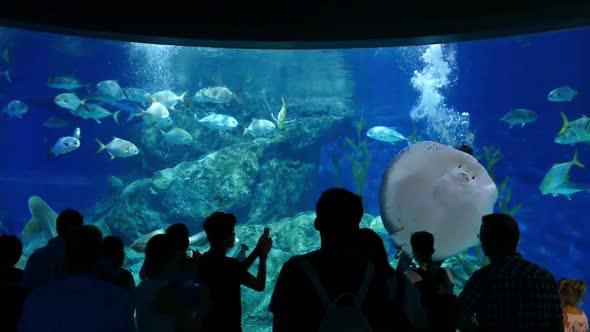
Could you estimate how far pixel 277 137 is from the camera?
49.7ft

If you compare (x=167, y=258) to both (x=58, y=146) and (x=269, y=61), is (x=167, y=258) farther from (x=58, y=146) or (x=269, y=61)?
(x=269, y=61)

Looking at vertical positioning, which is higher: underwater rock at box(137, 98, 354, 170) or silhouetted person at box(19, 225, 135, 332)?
underwater rock at box(137, 98, 354, 170)

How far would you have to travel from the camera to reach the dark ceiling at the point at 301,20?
4719 millimetres

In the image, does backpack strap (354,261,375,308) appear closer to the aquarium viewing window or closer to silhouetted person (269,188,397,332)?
silhouetted person (269,188,397,332)

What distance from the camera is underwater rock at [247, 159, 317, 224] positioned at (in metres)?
14.3

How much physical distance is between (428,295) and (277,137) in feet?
42.9

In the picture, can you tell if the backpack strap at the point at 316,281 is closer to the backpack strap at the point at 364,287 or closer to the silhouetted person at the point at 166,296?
the backpack strap at the point at 364,287

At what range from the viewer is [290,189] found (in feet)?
49.5

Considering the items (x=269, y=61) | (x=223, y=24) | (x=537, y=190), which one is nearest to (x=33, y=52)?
(x=269, y=61)

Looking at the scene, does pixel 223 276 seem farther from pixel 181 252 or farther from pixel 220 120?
pixel 220 120

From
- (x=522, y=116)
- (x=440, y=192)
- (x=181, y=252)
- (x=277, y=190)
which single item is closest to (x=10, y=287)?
(x=181, y=252)

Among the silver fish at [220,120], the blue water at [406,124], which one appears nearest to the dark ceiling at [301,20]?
the silver fish at [220,120]

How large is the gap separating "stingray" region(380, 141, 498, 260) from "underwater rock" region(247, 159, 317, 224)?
419 inches

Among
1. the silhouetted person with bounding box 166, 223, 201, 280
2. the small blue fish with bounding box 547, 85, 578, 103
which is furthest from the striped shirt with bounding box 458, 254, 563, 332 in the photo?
the small blue fish with bounding box 547, 85, 578, 103
